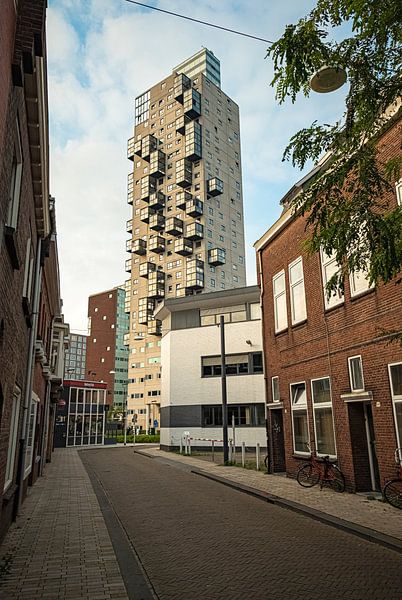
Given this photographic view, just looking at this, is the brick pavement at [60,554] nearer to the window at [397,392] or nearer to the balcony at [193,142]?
the window at [397,392]

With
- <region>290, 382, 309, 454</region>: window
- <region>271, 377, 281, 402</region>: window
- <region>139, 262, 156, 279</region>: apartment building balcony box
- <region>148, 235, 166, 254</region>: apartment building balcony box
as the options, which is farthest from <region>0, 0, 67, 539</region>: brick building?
<region>148, 235, 166, 254</region>: apartment building balcony box

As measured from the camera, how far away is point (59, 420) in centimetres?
3947

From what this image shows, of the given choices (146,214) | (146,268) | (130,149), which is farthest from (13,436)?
(130,149)

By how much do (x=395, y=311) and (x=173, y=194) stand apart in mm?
66701

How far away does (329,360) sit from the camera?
1309 centimetres

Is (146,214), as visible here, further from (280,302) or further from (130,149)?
(280,302)

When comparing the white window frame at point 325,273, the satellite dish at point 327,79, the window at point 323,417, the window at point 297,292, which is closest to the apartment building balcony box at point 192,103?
the window at point 297,292

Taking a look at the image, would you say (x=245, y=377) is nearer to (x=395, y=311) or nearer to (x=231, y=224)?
(x=395, y=311)

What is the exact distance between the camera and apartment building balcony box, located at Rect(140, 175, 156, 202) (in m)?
76.1

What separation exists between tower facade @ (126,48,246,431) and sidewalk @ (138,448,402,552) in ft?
173

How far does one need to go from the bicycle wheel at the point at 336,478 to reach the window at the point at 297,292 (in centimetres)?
448

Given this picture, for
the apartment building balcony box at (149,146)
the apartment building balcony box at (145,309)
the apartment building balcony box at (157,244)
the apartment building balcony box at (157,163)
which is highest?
the apartment building balcony box at (149,146)

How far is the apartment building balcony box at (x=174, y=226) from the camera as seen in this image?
70.6m

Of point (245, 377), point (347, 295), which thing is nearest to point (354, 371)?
point (347, 295)
